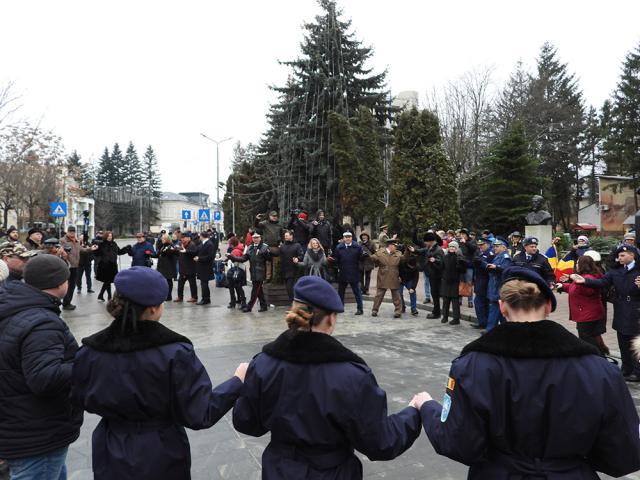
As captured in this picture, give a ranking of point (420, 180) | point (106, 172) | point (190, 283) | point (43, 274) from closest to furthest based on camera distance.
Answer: point (43, 274), point (190, 283), point (420, 180), point (106, 172)

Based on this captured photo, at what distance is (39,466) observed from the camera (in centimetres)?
283

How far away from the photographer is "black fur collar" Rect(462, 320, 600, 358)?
2.06 metres

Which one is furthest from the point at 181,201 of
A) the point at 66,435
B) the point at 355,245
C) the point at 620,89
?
the point at 66,435

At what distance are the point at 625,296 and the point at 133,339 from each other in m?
6.58

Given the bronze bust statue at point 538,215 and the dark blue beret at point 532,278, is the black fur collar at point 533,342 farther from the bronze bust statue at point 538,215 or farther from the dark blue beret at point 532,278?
the bronze bust statue at point 538,215

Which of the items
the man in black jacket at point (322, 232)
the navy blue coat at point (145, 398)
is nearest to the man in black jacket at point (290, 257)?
the man in black jacket at point (322, 232)

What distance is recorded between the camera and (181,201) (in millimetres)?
125812

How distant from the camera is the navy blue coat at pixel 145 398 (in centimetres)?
245

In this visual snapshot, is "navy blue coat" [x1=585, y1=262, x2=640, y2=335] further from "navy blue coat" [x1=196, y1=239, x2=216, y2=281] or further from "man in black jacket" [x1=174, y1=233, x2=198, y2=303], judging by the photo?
"man in black jacket" [x1=174, y1=233, x2=198, y2=303]

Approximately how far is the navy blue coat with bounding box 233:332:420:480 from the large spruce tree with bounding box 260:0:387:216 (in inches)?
1056

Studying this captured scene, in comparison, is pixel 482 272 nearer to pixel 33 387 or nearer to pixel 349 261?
pixel 349 261

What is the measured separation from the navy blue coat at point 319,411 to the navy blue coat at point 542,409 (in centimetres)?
33

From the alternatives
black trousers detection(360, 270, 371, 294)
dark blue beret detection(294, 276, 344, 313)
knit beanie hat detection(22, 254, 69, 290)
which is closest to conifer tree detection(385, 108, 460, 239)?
black trousers detection(360, 270, 371, 294)

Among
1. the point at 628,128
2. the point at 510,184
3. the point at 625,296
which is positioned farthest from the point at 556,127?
the point at 625,296
